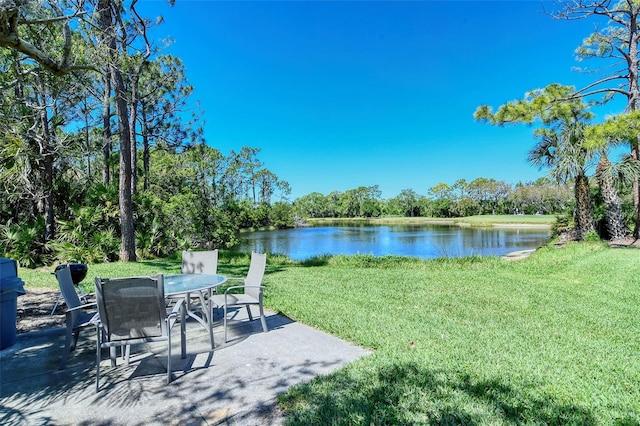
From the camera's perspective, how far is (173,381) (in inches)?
98.6

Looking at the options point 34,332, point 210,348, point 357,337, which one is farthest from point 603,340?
point 34,332

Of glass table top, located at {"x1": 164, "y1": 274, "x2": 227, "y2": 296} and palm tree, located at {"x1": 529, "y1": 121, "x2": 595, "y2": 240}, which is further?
palm tree, located at {"x1": 529, "y1": 121, "x2": 595, "y2": 240}

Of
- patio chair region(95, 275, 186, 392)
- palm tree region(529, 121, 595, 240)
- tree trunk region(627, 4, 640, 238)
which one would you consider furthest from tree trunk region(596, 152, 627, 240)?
patio chair region(95, 275, 186, 392)

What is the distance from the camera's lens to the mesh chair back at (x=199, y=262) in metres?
4.41

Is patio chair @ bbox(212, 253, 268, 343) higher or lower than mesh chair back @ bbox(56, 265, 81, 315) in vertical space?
lower

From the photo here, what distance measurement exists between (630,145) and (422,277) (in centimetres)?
805

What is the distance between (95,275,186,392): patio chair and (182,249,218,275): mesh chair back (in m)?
1.89

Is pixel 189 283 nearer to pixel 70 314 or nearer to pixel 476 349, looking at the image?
pixel 70 314

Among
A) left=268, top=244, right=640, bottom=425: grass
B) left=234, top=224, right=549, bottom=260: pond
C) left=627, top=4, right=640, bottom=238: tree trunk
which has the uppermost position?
left=627, top=4, right=640, bottom=238: tree trunk

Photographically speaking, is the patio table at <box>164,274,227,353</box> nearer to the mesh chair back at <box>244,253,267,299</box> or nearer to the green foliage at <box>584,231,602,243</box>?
the mesh chair back at <box>244,253,267,299</box>

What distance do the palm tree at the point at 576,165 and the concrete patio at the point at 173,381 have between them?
10.2m

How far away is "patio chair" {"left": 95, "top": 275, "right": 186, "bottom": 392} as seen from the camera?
2.43m

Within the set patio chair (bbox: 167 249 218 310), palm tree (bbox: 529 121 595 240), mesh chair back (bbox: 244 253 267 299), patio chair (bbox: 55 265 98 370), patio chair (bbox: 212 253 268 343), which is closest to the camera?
patio chair (bbox: 55 265 98 370)

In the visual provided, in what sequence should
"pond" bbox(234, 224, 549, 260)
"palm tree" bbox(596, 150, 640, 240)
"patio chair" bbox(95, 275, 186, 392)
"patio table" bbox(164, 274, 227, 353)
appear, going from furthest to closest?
1. "pond" bbox(234, 224, 549, 260)
2. "palm tree" bbox(596, 150, 640, 240)
3. "patio table" bbox(164, 274, 227, 353)
4. "patio chair" bbox(95, 275, 186, 392)
